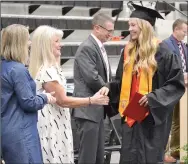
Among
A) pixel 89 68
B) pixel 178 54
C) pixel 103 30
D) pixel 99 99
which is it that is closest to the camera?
pixel 99 99

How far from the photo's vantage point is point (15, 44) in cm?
522

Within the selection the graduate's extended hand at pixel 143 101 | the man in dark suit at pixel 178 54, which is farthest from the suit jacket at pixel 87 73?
the man in dark suit at pixel 178 54

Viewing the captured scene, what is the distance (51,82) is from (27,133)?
0.69 m

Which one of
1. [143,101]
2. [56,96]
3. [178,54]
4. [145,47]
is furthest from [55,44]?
[178,54]

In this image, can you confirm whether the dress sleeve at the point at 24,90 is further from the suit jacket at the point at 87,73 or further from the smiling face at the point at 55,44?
the suit jacket at the point at 87,73

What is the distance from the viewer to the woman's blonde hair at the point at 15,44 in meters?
5.21

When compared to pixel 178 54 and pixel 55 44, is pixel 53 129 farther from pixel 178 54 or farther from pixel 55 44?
pixel 178 54

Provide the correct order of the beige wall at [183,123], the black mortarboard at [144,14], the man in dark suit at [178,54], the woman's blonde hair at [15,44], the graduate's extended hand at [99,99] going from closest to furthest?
the woman's blonde hair at [15,44] < the graduate's extended hand at [99,99] < the black mortarboard at [144,14] < the beige wall at [183,123] < the man in dark suit at [178,54]

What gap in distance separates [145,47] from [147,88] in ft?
1.30

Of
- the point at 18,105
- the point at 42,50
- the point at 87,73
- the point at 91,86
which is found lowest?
the point at 91,86

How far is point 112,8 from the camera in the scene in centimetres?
1293

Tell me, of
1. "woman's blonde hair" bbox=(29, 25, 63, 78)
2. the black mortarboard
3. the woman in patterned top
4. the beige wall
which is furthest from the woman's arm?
the beige wall

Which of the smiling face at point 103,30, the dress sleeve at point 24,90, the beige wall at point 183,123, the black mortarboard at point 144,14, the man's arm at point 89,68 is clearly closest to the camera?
the dress sleeve at point 24,90

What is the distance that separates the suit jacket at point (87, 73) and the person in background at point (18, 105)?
147cm
